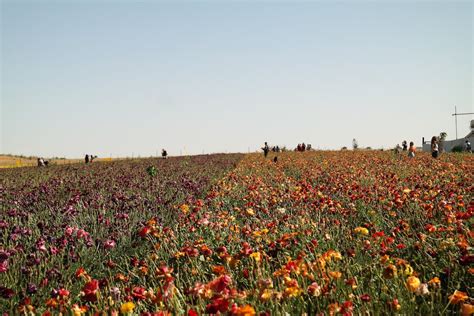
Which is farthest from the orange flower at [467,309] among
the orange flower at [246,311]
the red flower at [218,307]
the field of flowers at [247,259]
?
the red flower at [218,307]

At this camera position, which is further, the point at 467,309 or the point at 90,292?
the point at 90,292

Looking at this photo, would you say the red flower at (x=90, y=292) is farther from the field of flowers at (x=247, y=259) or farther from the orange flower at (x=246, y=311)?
the orange flower at (x=246, y=311)

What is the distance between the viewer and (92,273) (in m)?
4.40

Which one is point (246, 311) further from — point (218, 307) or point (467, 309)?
point (467, 309)

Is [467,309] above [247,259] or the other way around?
above

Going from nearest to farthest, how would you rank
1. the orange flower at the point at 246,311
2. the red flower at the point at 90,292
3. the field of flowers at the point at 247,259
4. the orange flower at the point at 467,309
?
the orange flower at the point at 246,311, the orange flower at the point at 467,309, the red flower at the point at 90,292, the field of flowers at the point at 247,259

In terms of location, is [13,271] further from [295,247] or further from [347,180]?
[347,180]

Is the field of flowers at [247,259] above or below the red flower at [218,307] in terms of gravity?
below

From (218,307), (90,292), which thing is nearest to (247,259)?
(90,292)

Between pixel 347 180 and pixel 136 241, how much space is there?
586 centimetres

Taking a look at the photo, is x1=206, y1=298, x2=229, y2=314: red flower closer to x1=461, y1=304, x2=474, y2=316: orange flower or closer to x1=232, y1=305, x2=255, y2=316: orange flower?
x1=232, y1=305, x2=255, y2=316: orange flower

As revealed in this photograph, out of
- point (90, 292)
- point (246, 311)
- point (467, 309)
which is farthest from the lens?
point (90, 292)

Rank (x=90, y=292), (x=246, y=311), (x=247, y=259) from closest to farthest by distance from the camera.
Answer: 1. (x=246, y=311)
2. (x=90, y=292)
3. (x=247, y=259)

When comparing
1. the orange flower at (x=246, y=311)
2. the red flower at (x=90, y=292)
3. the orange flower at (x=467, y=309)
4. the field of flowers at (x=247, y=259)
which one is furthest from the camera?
the field of flowers at (x=247, y=259)
